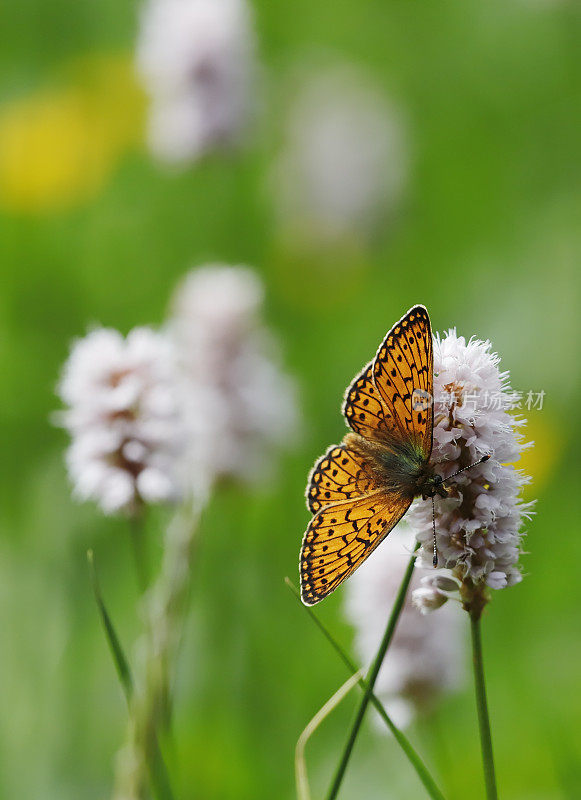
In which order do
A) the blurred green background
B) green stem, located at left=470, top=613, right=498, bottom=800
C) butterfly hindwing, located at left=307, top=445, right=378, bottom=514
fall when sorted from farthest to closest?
the blurred green background → butterfly hindwing, located at left=307, top=445, right=378, bottom=514 → green stem, located at left=470, top=613, right=498, bottom=800

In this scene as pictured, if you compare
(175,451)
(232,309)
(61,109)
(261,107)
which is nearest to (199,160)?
(261,107)

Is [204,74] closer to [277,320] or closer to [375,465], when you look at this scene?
[277,320]

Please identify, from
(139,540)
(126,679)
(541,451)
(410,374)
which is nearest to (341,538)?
(410,374)

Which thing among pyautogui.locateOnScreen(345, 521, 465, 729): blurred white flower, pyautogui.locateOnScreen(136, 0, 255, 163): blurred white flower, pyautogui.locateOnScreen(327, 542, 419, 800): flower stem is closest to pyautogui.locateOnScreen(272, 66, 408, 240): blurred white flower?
pyautogui.locateOnScreen(136, 0, 255, 163): blurred white flower

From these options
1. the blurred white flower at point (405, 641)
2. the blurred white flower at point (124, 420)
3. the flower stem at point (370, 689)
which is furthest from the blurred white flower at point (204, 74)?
the flower stem at point (370, 689)

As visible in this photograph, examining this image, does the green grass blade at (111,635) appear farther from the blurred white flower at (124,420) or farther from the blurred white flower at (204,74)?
the blurred white flower at (204,74)

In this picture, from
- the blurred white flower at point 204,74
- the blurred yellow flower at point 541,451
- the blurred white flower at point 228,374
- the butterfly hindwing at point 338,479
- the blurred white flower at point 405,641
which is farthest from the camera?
the blurred yellow flower at point 541,451

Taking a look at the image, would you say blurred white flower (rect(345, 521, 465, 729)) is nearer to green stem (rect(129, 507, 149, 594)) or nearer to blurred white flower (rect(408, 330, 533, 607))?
green stem (rect(129, 507, 149, 594))

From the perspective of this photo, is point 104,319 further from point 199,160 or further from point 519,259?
point 519,259
